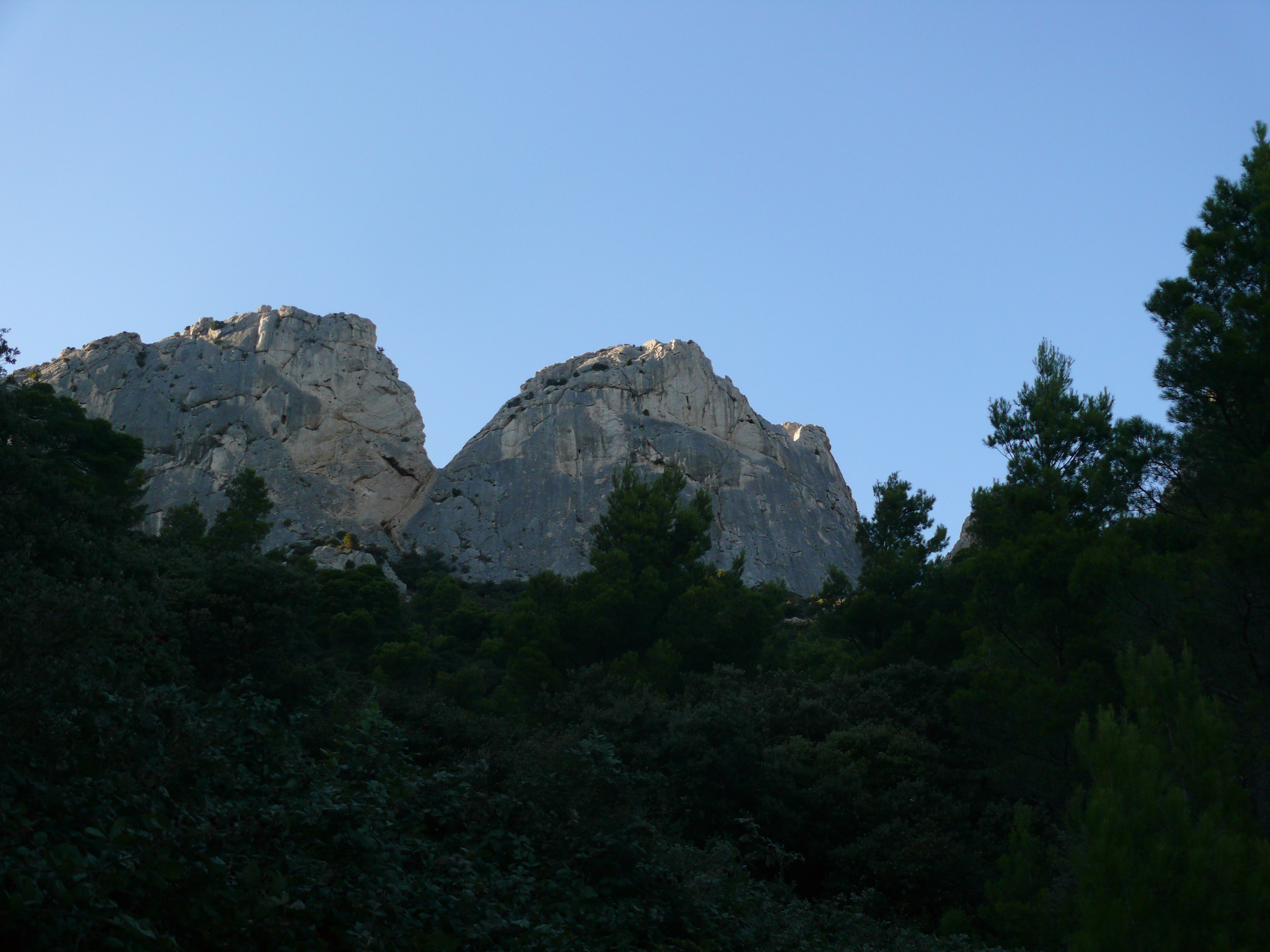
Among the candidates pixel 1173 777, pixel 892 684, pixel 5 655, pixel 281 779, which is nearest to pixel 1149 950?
pixel 1173 777

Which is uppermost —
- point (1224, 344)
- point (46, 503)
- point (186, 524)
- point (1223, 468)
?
point (1224, 344)

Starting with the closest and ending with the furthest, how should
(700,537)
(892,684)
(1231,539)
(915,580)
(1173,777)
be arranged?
(1173,777) → (1231,539) → (892,684) → (915,580) → (700,537)

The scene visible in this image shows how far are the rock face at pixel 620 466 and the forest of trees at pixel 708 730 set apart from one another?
4056cm

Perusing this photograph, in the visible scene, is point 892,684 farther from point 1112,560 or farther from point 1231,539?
point 1231,539

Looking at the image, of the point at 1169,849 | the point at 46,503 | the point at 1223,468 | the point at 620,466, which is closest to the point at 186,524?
the point at 46,503

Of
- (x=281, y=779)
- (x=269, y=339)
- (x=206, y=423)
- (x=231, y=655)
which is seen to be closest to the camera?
(x=281, y=779)

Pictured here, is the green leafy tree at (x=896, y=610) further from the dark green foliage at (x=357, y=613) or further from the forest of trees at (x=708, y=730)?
the dark green foliage at (x=357, y=613)

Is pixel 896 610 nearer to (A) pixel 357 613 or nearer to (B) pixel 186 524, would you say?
(A) pixel 357 613

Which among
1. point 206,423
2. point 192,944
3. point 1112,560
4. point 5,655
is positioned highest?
point 206,423

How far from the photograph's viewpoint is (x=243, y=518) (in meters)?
42.3

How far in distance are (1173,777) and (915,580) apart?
1718cm

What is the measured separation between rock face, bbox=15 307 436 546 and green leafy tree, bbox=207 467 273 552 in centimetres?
1635

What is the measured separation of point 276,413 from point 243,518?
3067cm

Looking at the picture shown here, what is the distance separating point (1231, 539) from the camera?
→ 1132 cm
